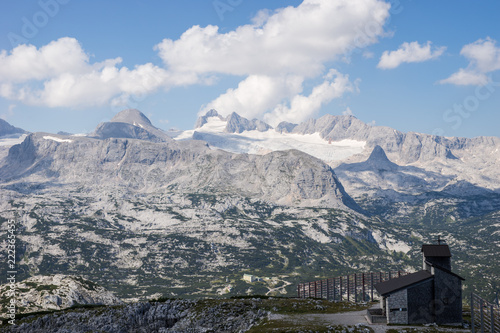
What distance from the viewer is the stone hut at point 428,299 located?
271 ft

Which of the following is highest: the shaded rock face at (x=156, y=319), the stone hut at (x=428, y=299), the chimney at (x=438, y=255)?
the chimney at (x=438, y=255)

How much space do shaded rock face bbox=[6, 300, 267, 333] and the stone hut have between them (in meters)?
28.0

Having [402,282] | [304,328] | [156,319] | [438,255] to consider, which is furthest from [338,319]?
[156,319]

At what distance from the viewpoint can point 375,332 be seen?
7662 cm

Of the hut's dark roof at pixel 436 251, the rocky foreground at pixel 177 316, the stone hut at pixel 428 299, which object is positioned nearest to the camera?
the stone hut at pixel 428 299

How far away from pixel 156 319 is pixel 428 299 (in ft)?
220

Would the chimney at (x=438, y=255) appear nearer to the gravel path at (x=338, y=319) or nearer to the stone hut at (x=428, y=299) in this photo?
the stone hut at (x=428, y=299)

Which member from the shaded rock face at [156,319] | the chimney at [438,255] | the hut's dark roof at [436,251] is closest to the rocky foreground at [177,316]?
the shaded rock face at [156,319]

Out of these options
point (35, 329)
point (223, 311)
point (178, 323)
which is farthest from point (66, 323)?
point (223, 311)

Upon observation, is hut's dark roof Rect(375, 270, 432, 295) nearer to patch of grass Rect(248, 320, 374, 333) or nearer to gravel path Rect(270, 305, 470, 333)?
gravel path Rect(270, 305, 470, 333)

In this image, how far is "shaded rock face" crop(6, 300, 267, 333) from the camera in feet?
319

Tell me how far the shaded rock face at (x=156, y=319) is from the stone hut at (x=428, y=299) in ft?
91.9

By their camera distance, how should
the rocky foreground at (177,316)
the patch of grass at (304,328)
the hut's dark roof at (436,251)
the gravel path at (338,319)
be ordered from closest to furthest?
the patch of grass at (304,328)
the gravel path at (338,319)
the hut's dark roof at (436,251)
the rocky foreground at (177,316)

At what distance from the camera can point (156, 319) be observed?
111 metres
